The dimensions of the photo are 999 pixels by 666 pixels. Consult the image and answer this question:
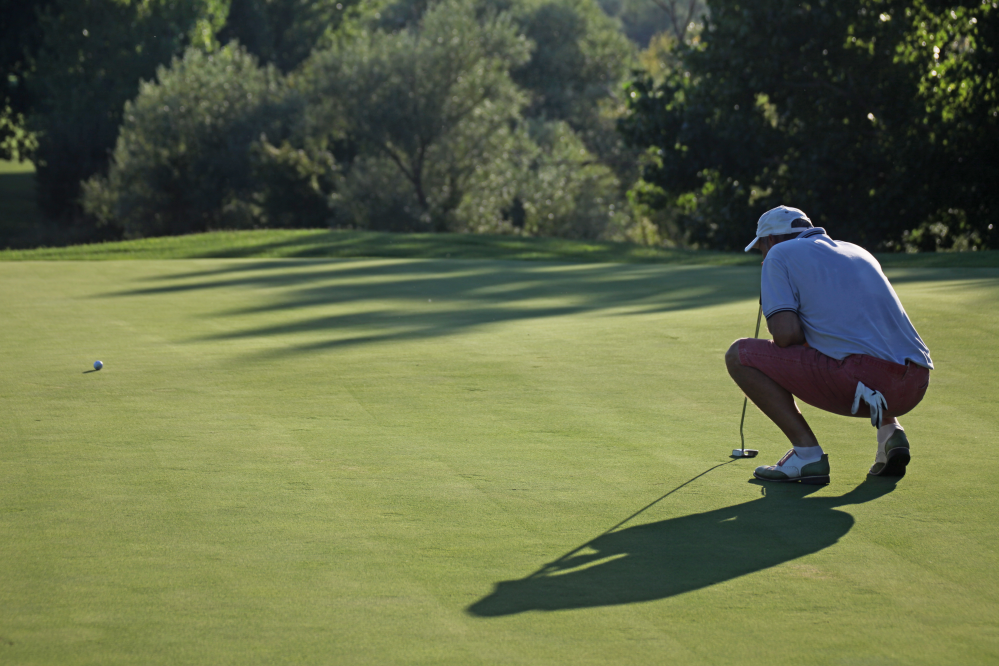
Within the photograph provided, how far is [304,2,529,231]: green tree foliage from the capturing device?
3978 cm

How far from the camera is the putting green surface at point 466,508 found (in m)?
3.76

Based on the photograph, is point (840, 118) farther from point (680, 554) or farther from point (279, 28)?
point (279, 28)

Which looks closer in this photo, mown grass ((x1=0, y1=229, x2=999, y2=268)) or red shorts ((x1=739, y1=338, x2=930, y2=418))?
red shorts ((x1=739, y1=338, x2=930, y2=418))

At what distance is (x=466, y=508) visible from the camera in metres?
5.21

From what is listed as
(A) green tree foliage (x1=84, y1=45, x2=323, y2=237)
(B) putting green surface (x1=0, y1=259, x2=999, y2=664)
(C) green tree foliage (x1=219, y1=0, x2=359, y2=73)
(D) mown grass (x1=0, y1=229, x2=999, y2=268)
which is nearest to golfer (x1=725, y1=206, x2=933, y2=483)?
(B) putting green surface (x1=0, y1=259, x2=999, y2=664)

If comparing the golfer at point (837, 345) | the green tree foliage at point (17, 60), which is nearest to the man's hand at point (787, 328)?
the golfer at point (837, 345)

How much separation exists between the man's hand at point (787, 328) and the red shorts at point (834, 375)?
0.30ft

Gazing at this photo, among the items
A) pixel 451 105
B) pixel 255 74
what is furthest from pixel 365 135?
pixel 255 74

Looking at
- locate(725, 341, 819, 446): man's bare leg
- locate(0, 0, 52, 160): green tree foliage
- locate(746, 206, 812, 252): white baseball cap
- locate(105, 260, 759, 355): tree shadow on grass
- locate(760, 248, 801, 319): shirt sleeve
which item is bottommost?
locate(105, 260, 759, 355): tree shadow on grass

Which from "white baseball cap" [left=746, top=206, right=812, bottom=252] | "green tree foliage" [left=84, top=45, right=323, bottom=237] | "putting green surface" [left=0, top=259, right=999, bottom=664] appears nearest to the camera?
"putting green surface" [left=0, top=259, right=999, bottom=664]

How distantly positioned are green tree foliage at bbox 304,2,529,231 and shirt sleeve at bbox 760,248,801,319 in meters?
33.6

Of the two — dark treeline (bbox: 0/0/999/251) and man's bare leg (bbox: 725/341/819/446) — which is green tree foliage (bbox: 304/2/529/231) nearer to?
dark treeline (bbox: 0/0/999/251)

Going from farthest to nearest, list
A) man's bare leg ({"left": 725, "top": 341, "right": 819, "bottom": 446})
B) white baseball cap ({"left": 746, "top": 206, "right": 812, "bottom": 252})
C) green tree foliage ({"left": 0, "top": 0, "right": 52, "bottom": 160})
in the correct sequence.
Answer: green tree foliage ({"left": 0, "top": 0, "right": 52, "bottom": 160}) → white baseball cap ({"left": 746, "top": 206, "right": 812, "bottom": 252}) → man's bare leg ({"left": 725, "top": 341, "right": 819, "bottom": 446})

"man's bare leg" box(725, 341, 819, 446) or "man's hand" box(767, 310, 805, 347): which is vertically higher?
"man's hand" box(767, 310, 805, 347)
